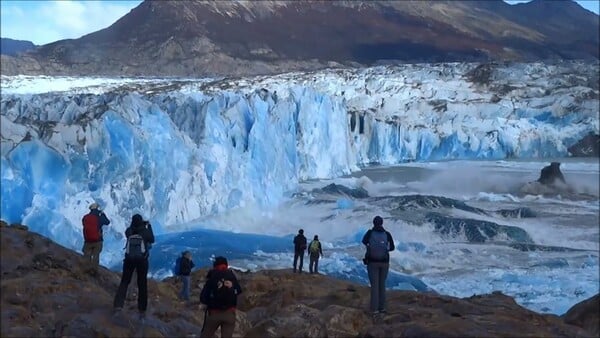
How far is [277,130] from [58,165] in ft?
33.2

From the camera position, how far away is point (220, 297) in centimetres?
477

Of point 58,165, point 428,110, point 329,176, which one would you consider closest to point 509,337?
point 58,165

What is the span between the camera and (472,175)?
3119cm

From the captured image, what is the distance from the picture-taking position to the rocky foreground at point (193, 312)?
5668mm

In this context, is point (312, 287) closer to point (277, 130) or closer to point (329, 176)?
point (277, 130)

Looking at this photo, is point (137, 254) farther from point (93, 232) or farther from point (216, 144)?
point (216, 144)

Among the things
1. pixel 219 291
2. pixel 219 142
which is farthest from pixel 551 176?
pixel 219 291

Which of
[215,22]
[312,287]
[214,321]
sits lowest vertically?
[312,287]

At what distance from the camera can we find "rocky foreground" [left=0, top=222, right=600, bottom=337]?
5.67m

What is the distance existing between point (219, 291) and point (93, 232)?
280 centimetres

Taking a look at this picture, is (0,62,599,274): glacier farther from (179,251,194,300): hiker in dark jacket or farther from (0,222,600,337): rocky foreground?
(0,222,600,337): rocky foreground

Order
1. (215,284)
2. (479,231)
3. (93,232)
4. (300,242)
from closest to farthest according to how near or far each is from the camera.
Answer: (215,284) < (93,232) < (300,242) < (479,231)

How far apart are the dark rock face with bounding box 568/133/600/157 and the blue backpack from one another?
A: 3601cm

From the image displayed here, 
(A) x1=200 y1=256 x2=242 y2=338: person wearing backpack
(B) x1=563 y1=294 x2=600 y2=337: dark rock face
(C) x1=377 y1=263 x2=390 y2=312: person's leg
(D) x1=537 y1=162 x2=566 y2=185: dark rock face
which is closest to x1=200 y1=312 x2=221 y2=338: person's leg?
(A) x1=200 y1=256 x2=242 y2=338: person wearing backpack
